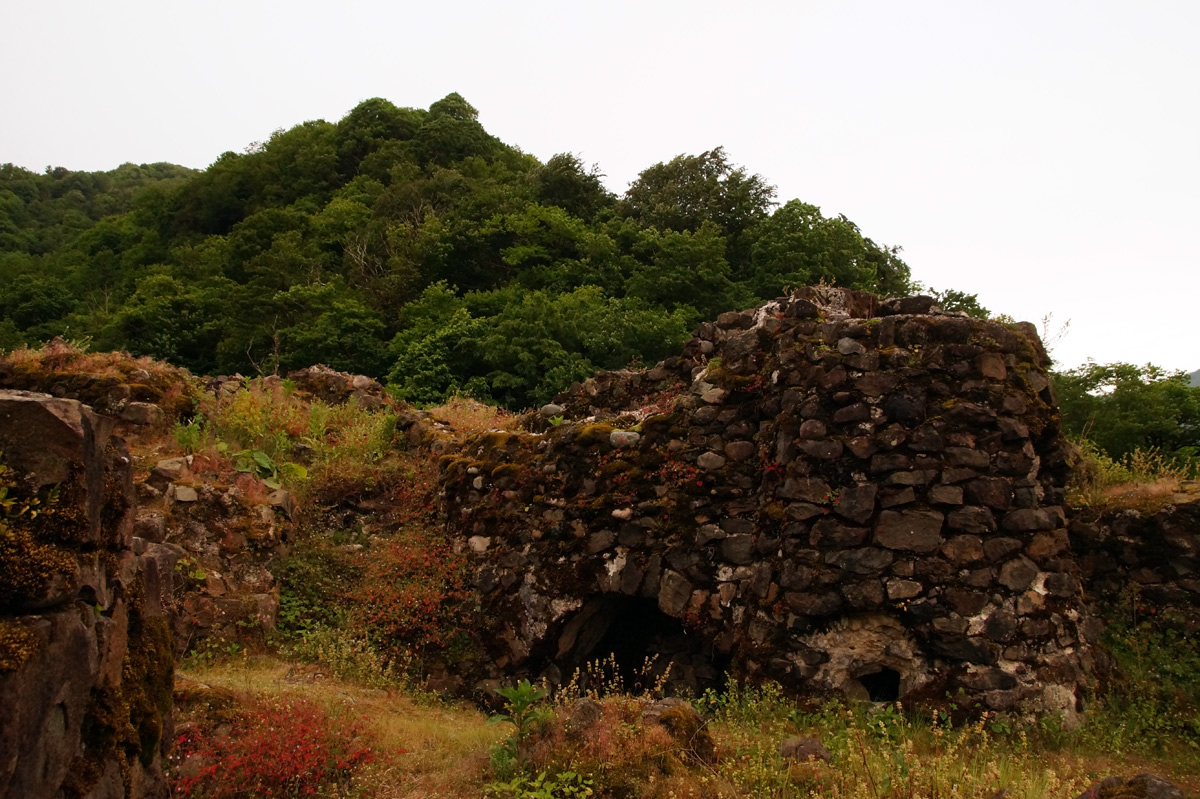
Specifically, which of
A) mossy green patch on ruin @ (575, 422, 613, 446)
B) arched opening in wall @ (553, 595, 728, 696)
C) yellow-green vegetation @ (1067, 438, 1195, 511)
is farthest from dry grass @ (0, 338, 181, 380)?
yellow-green vegetation @ (1067, 438, 1195, 511)

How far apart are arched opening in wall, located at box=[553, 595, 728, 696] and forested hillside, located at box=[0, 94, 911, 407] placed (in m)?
13.1

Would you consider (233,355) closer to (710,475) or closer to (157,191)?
(710,475)

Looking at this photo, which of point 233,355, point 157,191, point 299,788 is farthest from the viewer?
point 157,191

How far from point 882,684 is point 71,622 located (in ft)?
21.4

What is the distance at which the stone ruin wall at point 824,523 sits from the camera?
681 cm

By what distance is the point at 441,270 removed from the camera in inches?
1276


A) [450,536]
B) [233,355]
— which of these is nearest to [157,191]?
[233,355]

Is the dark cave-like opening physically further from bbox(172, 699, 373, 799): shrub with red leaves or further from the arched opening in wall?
bbox(172, 699, 373, 799): shrub with red leaves

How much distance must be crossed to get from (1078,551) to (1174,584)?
0.83 m

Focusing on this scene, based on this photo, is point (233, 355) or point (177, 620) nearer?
point (177, 620)

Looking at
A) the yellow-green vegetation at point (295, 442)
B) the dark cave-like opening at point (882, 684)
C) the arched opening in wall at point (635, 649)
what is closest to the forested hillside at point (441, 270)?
the yellow-green vegetation at point (295, 442)

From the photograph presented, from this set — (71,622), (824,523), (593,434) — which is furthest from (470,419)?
(71,622)

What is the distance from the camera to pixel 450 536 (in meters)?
10.1

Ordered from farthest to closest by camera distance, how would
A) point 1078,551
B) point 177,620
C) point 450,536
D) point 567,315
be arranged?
point 567,315 < point 450,536 < point 1078,551 < point 177,620
